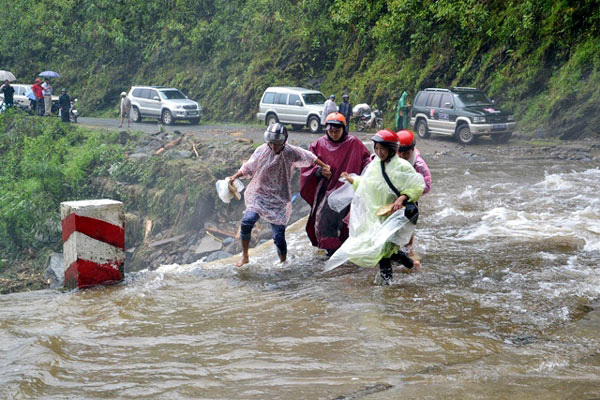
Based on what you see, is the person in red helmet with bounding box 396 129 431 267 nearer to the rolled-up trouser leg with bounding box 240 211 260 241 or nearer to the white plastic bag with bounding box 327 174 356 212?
the white plastic bag with bounding box 327 174 356 212

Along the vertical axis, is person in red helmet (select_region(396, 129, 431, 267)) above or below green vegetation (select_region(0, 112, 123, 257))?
above

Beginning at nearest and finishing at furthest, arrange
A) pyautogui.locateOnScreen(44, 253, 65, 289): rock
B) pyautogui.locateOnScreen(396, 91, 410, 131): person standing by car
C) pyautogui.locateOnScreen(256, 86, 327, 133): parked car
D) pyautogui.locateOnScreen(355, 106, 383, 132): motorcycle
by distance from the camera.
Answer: pyautogui.locateOnScreen(44, 253, 65, 289): rock, pyautogui.locateOnScreen(396, 91, 410, 131): person standing by car, pyautogui.locateOnScreen(355, 106, 383, 132): motorcycle, pyautogui.locateOnScreen(256, 86, 327, 133): parked car

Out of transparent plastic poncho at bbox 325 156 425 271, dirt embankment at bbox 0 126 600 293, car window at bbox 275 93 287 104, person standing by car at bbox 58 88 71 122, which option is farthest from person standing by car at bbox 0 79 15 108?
transparent plastic poncho at bbox 325 156 425 271

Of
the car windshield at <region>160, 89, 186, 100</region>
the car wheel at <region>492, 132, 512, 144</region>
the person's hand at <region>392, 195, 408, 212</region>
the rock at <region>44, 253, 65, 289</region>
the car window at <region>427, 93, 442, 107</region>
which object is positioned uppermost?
the car window at <region>427, 93, 442, 107</region>

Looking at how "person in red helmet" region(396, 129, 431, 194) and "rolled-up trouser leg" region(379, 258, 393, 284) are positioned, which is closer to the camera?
"rolled-up trouser leg" region(379, 258, 393, 284)

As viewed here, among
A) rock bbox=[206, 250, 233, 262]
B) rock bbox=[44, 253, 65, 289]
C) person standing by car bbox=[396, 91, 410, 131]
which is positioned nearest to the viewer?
rock bbox=[44, 253, 65, 289]

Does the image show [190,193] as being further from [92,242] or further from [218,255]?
[92,242]

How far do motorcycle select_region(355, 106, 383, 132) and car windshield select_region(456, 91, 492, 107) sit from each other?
408 cm

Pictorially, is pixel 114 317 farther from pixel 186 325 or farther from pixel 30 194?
pixel 30 194

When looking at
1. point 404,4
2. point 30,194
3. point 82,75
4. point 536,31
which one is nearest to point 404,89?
point 404,4

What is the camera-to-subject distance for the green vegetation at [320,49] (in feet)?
67.2

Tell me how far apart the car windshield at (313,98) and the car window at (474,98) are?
20.8ft

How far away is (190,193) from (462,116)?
872cm

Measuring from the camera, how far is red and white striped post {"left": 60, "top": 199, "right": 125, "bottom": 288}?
584cm
